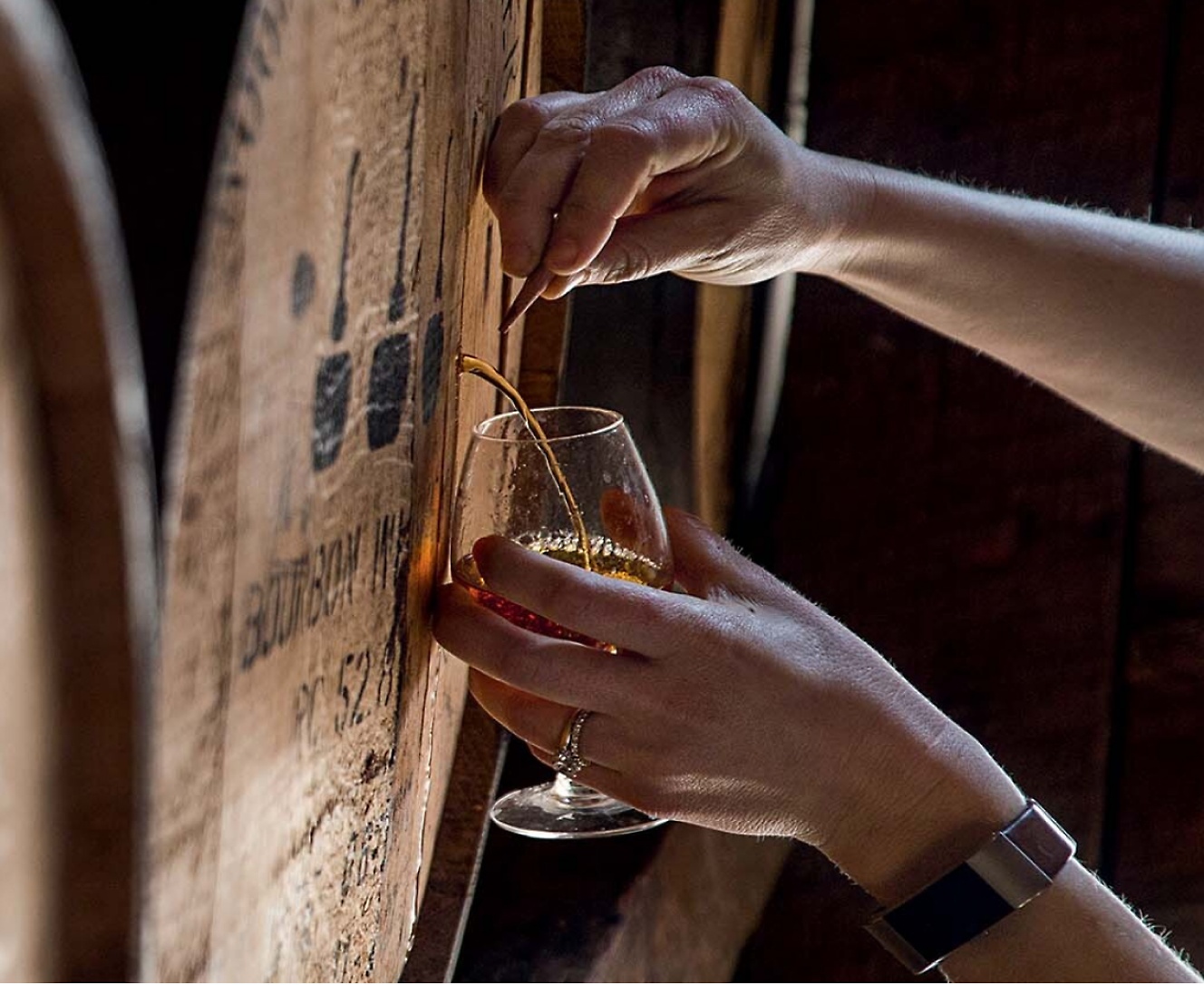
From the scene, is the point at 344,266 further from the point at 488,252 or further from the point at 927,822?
the point at 927,822

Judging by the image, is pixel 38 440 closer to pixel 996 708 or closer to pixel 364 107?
pixel 364 107

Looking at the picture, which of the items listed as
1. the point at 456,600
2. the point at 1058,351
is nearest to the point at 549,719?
the point at 456,600

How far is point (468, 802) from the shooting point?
1.27 meters

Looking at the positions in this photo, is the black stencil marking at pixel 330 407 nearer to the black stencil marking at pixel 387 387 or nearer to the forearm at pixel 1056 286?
the black stencil marking at pixel 387 387

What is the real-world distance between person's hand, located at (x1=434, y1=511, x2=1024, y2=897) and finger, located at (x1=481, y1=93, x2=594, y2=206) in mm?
270

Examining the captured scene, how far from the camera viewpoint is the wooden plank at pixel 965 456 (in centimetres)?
194

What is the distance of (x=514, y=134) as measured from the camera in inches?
38.3

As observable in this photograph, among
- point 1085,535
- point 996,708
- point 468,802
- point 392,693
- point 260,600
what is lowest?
point 996,708

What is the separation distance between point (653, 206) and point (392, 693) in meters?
0.60

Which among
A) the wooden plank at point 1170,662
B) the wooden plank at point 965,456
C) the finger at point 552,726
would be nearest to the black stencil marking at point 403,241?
the finger at point 552,726

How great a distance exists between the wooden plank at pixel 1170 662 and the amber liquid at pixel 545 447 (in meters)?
1.28

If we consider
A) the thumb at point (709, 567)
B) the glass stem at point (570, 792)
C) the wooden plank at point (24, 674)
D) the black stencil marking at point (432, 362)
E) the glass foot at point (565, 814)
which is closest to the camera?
the wooden plank at point (24, 674)

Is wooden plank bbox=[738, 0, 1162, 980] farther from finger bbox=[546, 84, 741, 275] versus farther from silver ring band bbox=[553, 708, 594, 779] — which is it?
silver ring band bbox=[553, 708, 594, 779]

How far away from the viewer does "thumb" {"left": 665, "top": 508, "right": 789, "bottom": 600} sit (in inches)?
40.3
